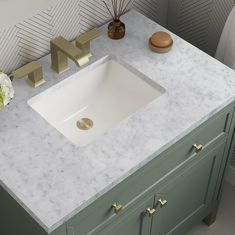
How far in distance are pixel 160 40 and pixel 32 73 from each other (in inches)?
20.4

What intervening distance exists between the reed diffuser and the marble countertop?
0.04 meters

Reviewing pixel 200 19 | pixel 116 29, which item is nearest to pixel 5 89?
pixel 116 29

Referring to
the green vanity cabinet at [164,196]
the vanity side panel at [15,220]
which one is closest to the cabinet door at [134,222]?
the green vanity cabinet at [164,196]

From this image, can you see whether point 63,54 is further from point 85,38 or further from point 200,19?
point 200,19

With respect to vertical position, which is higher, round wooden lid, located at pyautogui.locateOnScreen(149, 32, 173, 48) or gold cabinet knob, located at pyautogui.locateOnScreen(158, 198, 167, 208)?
round wooden lid, located at pyautogui.locateOnScreen(149, 32, 173, 48)

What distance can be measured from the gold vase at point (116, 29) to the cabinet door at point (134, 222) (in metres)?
0.66

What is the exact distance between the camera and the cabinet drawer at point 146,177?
1.85 metres

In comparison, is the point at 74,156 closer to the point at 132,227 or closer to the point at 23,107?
the point at 23,107

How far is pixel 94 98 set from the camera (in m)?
2.29

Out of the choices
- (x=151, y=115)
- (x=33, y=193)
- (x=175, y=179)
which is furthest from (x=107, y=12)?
Answer: (x=33, y=193)

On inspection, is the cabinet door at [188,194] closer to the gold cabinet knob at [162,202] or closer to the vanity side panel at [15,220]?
the gold cabinet knob at [162,202]

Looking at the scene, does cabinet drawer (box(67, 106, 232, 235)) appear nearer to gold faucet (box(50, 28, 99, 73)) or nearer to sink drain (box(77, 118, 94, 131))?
sink drain (box(77, 118, 94, 131))

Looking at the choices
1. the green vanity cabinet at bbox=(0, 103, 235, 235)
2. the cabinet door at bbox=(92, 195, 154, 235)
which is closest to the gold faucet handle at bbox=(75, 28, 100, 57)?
the green vanity cabinet at bbox=(0, 103, 235, 235)

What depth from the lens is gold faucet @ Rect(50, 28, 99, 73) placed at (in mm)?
1998
